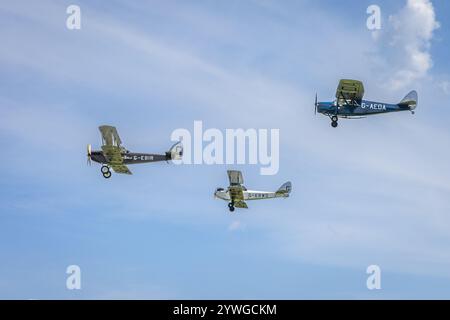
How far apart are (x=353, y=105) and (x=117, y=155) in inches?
866

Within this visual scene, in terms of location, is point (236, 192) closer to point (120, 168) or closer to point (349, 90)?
point (120, 168)

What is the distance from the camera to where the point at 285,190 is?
77812mm

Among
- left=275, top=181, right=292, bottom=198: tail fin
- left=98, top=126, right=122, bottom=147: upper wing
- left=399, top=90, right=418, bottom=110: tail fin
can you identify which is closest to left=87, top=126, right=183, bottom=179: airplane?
left=98, top=126, right=122, bottom=147: upper wing

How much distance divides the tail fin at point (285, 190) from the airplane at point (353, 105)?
1042 centimetres

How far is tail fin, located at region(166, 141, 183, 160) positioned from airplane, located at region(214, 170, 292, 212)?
4824 mm

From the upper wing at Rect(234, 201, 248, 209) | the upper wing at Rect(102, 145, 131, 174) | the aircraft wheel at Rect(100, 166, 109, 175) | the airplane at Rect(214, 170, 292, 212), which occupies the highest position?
the upper wing at Rect(102, 145, 131, 174)

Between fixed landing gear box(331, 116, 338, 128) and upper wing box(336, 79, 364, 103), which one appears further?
fixed landing gear box(331, 116, 338, 128)

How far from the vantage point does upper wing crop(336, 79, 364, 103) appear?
67.9 meters

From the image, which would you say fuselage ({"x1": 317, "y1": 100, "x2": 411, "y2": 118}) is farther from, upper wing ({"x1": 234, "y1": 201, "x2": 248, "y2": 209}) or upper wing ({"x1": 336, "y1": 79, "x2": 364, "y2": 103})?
upper wing ({"x1": 234, "y1": 201, "x2": 248, "y2": 209})

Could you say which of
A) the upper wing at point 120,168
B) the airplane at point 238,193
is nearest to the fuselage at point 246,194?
the airplane at point 238,193
